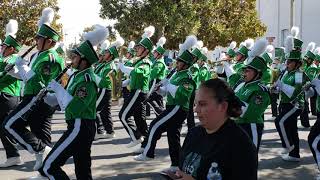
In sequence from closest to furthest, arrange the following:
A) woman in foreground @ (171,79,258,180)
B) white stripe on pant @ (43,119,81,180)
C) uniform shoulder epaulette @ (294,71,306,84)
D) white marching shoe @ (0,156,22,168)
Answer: woman in foreground @ (171,79,258,180) < white stripe on pant @ (43,119,81,180) < white marching shoe @ (0,156,22,168) < uniform shoulder epaulette @ (294,71,306,84)

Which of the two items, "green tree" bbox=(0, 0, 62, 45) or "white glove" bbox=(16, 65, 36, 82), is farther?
"green tree" bbox=(0, 0, 62, 45)

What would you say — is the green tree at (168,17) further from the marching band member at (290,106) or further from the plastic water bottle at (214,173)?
the plastic water bottle at (214,173)

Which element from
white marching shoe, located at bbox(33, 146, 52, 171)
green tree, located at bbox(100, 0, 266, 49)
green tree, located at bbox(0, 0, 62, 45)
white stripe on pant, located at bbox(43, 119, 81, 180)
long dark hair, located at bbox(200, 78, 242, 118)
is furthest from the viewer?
green tree, located at bbox(0, 0, 62, 45)

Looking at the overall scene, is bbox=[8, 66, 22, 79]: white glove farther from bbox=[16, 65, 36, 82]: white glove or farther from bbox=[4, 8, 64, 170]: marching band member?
bbox=[16, 65, 36, 82]: white glove

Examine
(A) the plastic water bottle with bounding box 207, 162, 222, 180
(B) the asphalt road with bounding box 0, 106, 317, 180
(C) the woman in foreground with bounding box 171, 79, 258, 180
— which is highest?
(C) the woman in foreground with bounding box 171, 79, 258, 180

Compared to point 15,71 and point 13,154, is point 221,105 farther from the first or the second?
point 13,154

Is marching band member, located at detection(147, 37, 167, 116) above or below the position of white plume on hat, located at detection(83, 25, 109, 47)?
below

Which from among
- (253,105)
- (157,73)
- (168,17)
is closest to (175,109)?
(253,105)

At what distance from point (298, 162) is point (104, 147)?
11.3ft

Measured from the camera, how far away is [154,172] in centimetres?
701

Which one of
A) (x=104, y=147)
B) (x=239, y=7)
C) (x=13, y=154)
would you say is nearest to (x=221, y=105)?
(x=13, y=154)

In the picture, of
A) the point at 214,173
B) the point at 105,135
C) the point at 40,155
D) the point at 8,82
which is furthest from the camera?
the point at 105,135

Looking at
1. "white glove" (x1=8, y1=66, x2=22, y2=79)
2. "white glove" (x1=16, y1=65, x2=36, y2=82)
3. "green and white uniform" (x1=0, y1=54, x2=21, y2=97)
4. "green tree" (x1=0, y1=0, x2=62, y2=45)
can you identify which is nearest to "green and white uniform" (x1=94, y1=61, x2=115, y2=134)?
"green and white uniform" (x1=0, y1=54, x2=21, y2=97)

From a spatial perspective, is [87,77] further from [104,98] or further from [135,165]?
[104,98]
